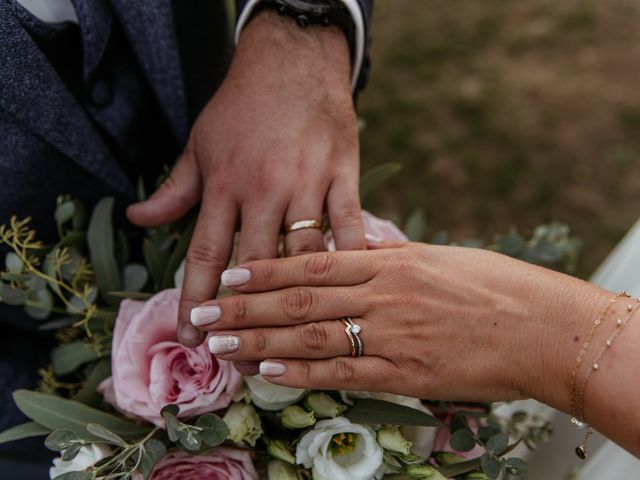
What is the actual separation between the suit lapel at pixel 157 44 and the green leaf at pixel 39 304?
0.43 meters

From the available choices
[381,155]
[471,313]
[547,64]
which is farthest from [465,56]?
[471,313]

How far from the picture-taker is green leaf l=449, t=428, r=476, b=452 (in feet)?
3.24

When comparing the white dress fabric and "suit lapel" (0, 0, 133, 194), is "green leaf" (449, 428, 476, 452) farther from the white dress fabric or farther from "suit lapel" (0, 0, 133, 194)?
"suit lapel" (0, 0, 133, 194)

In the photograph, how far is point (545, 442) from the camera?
1397mm

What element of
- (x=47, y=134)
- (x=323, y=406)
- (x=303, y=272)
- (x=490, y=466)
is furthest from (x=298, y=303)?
(x=47, y=134)

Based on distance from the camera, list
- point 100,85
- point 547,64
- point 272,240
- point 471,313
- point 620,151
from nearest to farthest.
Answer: point 471,313 < point 272,240 < point 100,85 < point 620,151 < point 547,64

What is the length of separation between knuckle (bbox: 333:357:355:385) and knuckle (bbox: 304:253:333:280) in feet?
0.45

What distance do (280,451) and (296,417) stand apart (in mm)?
55

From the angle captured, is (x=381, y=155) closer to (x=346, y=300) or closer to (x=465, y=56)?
(x=465, y=56)

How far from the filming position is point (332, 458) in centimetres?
93

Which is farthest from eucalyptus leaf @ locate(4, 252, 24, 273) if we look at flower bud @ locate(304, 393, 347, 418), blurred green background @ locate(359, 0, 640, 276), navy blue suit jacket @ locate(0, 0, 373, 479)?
blurred green background @ locate(359, 0, 640, 276)

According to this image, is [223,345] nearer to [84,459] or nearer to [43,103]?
[84,459]

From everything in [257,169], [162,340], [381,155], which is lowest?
[381,155]

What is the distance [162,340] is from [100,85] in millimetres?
480
